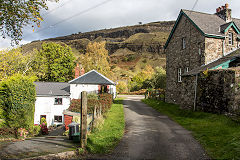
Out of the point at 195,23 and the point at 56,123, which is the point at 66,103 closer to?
the point at 56,123

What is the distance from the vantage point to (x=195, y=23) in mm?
17469

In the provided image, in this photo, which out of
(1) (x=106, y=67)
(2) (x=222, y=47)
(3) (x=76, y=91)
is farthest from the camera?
(1) (x=106, y=67)

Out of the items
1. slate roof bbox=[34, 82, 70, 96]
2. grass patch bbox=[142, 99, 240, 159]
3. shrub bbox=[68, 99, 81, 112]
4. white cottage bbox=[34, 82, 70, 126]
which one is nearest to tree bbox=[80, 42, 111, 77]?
slate roof bbox=[34, 82, 70, 96]

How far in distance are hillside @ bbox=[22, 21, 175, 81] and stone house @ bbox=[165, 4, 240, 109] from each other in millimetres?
64959

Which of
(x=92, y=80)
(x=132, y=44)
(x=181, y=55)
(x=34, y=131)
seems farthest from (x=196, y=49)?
(x=132, y=44)

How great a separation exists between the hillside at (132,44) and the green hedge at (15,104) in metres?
67.9

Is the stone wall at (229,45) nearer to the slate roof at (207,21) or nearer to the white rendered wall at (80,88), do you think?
the slate roof at (207,21)

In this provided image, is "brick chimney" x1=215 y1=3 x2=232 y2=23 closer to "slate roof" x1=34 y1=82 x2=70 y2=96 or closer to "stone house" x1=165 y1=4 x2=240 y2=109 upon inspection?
"stone house" x1=165 y1=4 x2=240 y2=109

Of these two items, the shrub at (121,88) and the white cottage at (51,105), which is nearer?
the white cottage at (51,105)

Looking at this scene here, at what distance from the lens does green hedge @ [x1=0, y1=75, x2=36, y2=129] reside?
17547 mm

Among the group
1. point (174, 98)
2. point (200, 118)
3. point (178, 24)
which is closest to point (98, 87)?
point (174, 98)

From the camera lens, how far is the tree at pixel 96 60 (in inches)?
1693

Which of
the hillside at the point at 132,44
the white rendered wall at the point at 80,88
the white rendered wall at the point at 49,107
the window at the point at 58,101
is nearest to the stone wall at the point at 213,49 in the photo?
the white rendered wall at the point at 80,88

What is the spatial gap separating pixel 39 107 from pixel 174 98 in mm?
21643
